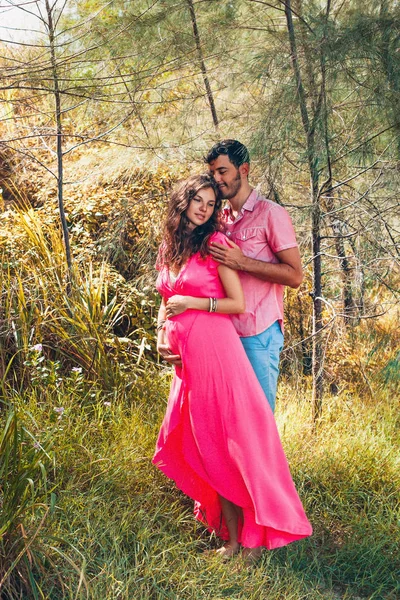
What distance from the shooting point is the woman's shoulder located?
3176 millimetres

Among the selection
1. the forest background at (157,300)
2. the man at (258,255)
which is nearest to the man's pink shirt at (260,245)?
the man at (258,255)

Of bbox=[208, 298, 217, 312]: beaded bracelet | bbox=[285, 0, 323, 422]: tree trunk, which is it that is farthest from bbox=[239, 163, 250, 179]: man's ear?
bbox=[285, 0, 323, 422]: tree trunk

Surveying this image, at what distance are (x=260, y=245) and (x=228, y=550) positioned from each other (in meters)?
1.36

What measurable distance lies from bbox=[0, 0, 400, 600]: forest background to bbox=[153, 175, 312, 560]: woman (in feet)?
0.69

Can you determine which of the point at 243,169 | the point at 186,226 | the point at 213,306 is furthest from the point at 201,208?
the point at 213,306

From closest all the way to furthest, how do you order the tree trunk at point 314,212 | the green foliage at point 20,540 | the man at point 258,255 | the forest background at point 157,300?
the green foliage at point 20,540, the forest background at point 157,300, the man at point 258,255, the tree trunk at point 314,212

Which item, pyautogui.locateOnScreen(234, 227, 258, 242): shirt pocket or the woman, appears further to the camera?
pyautogui.locateOnScreen(234, 227, 258, 242): shirt pocket

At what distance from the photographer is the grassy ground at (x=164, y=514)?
285 cm

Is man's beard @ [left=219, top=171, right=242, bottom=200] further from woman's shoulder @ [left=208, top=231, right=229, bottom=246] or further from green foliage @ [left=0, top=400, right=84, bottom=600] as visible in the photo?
green foliage @ [left=0, top=400, right=84, bottom=600]

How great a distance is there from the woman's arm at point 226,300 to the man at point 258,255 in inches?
4.0

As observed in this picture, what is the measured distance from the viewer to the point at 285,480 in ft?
10.4

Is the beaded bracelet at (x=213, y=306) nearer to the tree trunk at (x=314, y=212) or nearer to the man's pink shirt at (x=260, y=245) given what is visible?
the man's pink shirt at (x=260, y=245)

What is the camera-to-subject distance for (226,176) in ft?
10.7

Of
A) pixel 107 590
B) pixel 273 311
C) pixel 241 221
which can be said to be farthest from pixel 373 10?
pixel 107 590
